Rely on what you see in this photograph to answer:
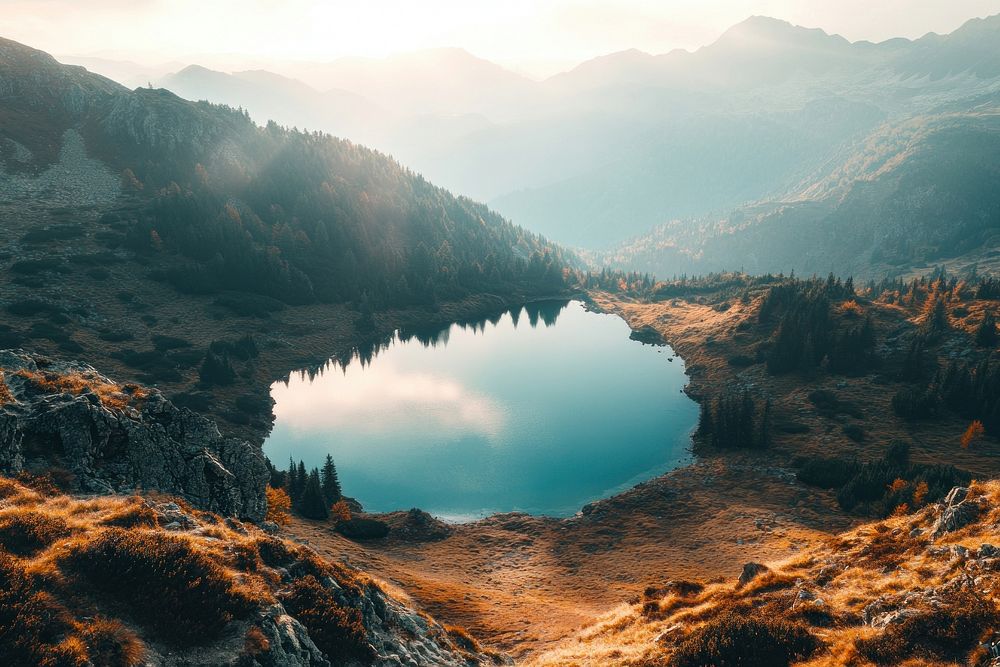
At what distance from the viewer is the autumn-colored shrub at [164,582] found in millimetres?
15828

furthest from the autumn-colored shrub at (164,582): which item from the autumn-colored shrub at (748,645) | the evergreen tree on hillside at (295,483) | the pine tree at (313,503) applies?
the evergreen tree on hillside at (295,483)

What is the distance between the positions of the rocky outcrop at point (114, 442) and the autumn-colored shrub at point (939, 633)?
32726mm

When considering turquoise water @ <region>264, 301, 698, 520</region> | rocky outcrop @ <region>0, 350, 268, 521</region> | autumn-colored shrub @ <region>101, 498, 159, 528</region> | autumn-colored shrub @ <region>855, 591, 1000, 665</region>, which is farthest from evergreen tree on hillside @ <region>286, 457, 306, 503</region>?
autumn-colored shrub @ <region>855, 591, 1000, 665</region>

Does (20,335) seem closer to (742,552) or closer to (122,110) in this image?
(742,552)

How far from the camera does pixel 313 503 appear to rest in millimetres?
59844

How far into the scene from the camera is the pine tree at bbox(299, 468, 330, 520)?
5966cm

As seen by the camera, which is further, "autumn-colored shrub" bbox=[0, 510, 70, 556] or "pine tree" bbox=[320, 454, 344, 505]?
"pine tree" bbox=[320, 454, 344, 505]

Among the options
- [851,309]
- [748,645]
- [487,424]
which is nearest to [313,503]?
[487,424]

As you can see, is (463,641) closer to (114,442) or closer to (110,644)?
(110,644)

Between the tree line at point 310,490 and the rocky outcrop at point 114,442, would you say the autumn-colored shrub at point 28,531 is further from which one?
the tree line at point 310,490

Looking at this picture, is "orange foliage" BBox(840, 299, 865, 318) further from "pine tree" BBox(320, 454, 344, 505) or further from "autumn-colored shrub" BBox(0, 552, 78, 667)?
"autumn-colored shrub" BBox(0, 552, 78, 667)

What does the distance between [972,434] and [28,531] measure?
10480 centimetres

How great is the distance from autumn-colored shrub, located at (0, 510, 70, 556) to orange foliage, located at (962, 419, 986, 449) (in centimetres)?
10268

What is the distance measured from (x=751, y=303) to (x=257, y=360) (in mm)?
136042
